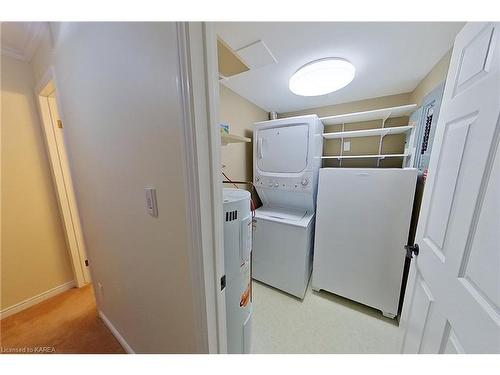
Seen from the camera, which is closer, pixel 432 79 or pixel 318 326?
pixel 432 79

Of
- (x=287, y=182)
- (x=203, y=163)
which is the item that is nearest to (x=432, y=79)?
(x=287, y=182)

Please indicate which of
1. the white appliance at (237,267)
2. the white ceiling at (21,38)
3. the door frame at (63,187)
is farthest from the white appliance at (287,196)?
the white ceiling at (21,38)

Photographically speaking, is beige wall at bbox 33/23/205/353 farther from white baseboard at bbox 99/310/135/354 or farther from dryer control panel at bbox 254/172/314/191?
dryer control panel at bbox 254/172/314/191

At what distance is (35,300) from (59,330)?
25.1 inches

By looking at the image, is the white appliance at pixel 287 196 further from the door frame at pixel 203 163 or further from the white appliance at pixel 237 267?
the door frame at pixel 203 163

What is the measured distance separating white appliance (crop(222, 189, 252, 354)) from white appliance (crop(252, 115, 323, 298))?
84 centimetres

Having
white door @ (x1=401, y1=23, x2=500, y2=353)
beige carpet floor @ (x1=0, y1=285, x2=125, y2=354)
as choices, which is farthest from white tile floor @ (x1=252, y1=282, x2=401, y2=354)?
beige carpet floor @ (x1=0, y1=285, x2=125, y2=354)

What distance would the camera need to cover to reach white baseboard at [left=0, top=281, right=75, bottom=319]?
1.65m

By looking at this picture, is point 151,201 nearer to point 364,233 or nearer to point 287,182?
point 287,182

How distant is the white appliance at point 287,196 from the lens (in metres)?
1.81

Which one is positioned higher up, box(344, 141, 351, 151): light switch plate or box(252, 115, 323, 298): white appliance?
box(344, 141, 351, 151): light switch plate

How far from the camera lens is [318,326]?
1558 millimetres

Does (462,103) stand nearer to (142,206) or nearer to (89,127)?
(142,206)
